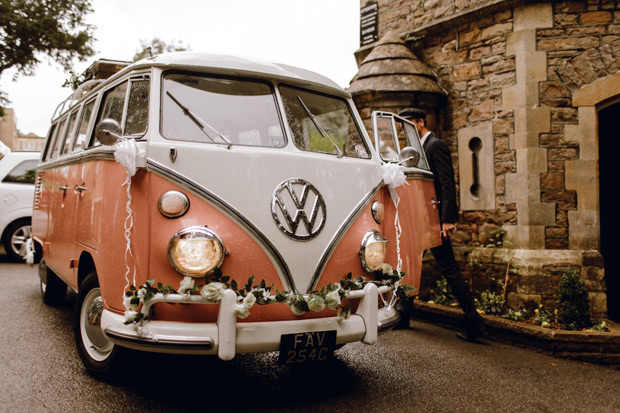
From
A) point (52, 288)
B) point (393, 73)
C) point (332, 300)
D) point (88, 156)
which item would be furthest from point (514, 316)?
point (52, 288)

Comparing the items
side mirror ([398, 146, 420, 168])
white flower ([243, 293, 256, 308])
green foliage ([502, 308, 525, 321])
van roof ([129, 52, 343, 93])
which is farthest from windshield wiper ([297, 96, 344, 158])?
green foliage ([502, 308, 525, 321])

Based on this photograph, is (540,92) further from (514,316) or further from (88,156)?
(88,156)

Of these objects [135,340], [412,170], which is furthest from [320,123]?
[135,340]

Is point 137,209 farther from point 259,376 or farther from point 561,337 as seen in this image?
point 561,337

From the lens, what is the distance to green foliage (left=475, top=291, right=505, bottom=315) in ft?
20.2

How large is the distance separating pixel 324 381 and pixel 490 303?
307cm

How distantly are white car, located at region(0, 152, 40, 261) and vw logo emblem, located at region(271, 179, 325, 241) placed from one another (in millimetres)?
8082

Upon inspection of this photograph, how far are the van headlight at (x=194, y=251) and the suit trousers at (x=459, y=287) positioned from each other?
298 centimetres

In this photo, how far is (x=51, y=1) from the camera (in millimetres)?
18656

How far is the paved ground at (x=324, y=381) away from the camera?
342 cm

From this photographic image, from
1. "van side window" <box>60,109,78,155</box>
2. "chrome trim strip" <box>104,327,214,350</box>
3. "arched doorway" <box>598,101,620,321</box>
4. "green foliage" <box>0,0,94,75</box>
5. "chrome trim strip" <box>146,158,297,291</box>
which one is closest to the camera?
"chrome trim strip" <box>104,327,214,350</box>

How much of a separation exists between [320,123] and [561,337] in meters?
3.18

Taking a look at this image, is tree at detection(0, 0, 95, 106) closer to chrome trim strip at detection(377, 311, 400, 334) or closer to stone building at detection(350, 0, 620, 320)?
stone building at detection(350, 0, 620, 320)

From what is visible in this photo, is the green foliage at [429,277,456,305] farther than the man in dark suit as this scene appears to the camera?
Yes
